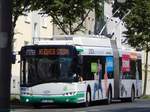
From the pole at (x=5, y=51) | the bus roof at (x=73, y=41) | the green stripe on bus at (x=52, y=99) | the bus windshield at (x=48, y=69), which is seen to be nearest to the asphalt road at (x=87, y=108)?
the green stripe on bus at (x=52, y=99)

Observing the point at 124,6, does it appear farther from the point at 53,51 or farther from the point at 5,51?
the point at 5,51

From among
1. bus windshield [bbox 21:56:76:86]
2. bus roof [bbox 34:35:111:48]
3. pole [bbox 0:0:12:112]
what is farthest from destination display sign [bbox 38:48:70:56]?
pole [bbox 0:0:12:112]

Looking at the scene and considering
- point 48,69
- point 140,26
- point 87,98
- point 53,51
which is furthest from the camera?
point 140,26

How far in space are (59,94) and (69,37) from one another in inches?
115

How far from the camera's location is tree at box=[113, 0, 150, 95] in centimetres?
5303

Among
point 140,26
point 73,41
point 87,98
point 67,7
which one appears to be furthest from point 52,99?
point 140,26

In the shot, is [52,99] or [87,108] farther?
[87,108]

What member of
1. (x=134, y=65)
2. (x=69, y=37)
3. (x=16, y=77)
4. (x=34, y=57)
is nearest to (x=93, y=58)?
(x=69, y=37)

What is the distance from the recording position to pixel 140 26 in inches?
2133

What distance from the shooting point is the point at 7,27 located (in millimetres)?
4305

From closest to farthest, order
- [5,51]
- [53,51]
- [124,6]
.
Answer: [5,51]
[53,51]
[124,6]

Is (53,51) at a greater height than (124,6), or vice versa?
(124,6)

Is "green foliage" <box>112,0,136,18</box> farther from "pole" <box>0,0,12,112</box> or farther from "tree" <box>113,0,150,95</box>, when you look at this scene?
"pole" <box>0,0,12,112</box>

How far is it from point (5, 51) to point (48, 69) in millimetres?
22803
